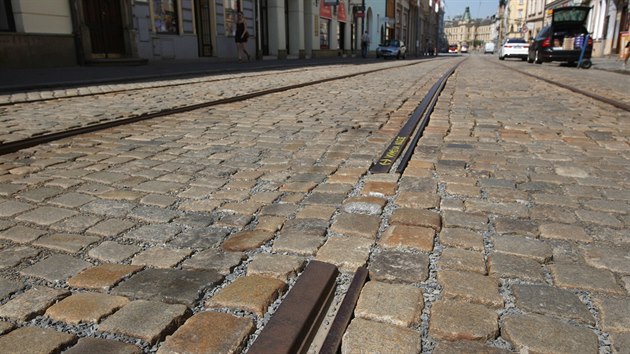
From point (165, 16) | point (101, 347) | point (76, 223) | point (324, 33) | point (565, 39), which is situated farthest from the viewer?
point (324, 33)

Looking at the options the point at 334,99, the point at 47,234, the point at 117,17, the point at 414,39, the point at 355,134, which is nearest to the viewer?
the point at 47,234

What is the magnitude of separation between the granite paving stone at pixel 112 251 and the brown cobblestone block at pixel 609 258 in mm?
1981

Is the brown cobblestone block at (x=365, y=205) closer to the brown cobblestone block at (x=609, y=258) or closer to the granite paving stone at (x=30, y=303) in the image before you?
the brown cobblestone block at (x=609, y=258)

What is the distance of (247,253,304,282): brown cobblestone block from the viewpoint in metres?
1.93

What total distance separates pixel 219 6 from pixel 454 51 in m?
97.0

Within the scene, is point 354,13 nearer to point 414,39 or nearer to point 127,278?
point 414,39

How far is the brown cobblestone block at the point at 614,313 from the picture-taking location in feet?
5.19

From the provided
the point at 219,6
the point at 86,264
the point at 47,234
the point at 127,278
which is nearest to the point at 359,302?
the point at 127,278

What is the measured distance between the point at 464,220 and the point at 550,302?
82 centimetres

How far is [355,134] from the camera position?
4941mm

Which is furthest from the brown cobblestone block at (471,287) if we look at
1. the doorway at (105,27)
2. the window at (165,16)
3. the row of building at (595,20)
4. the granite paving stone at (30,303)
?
the row of building at (595,20)

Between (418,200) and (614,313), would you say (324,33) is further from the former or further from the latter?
(614,313)

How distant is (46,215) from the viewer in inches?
102

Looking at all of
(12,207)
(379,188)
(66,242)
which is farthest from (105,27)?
(66,242)
